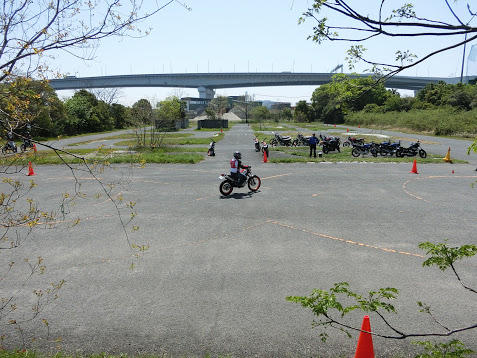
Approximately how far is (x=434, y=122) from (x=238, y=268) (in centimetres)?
5350

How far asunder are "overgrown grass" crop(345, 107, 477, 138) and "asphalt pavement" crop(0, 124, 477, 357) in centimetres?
2763

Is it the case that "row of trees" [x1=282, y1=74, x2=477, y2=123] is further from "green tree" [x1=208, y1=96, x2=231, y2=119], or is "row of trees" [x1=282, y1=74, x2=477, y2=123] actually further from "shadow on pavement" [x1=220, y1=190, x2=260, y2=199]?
"green tree" [x1=208, y1=96, x2=231, y2=119]

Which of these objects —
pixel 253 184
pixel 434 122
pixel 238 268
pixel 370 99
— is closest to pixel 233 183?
pixel 253 184

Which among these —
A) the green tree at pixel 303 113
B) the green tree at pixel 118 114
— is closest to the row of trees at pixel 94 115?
the green tree at pixel 118 114

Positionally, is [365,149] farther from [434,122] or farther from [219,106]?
[219,106]

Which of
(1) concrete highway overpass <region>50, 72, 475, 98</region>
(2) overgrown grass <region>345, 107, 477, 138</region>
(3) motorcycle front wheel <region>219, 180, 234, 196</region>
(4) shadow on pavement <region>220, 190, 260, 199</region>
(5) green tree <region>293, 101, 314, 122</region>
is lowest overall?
(4) shadow on pavement <region>220, 190, 260, 199</region>

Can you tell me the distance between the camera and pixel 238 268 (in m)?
6.39

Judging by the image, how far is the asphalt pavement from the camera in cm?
448

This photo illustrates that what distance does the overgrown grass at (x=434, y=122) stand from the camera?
42463mm

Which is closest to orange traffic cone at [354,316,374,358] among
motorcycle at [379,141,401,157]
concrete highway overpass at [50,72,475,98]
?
motorcycle at [379,141,401,157]

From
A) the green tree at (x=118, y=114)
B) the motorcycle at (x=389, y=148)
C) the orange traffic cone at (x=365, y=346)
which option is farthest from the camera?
the green tree at (x=118, y=114)

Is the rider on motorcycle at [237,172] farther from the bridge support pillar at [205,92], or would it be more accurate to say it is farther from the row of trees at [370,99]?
the bridge support pillar at [205,92]

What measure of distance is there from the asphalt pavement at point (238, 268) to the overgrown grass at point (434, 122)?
90.6 feet

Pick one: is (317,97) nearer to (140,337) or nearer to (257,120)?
(257,120)
